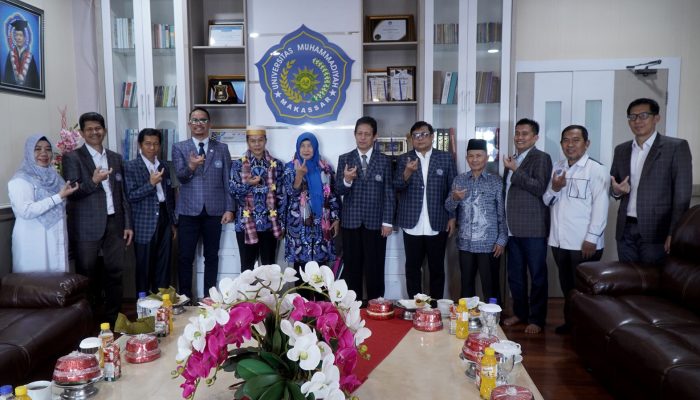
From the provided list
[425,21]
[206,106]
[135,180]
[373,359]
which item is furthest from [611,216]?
[135,180]

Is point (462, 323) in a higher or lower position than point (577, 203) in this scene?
lower

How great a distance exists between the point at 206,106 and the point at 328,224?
1.50 metres

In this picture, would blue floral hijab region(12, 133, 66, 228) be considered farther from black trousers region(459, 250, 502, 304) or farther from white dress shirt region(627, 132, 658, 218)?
white dress shirt region(627, 132, 658, 218)

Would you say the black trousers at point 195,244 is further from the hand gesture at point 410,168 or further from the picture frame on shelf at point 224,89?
the hand gesture at point 410,168

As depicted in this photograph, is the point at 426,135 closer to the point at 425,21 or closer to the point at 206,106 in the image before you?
the point at 425,21

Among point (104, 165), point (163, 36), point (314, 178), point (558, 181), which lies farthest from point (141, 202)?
point (558, 181)

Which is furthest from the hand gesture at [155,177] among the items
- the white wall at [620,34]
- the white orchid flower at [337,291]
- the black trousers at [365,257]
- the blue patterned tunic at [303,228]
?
the white wall at [620,34]

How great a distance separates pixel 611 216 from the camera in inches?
162

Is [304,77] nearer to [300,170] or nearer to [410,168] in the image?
[300,170]

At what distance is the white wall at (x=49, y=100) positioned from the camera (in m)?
3.23

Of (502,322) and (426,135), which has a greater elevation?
(426,135)

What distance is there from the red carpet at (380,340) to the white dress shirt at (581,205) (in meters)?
1.63

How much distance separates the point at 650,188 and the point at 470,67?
1.57m

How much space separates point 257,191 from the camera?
3.54 meters
